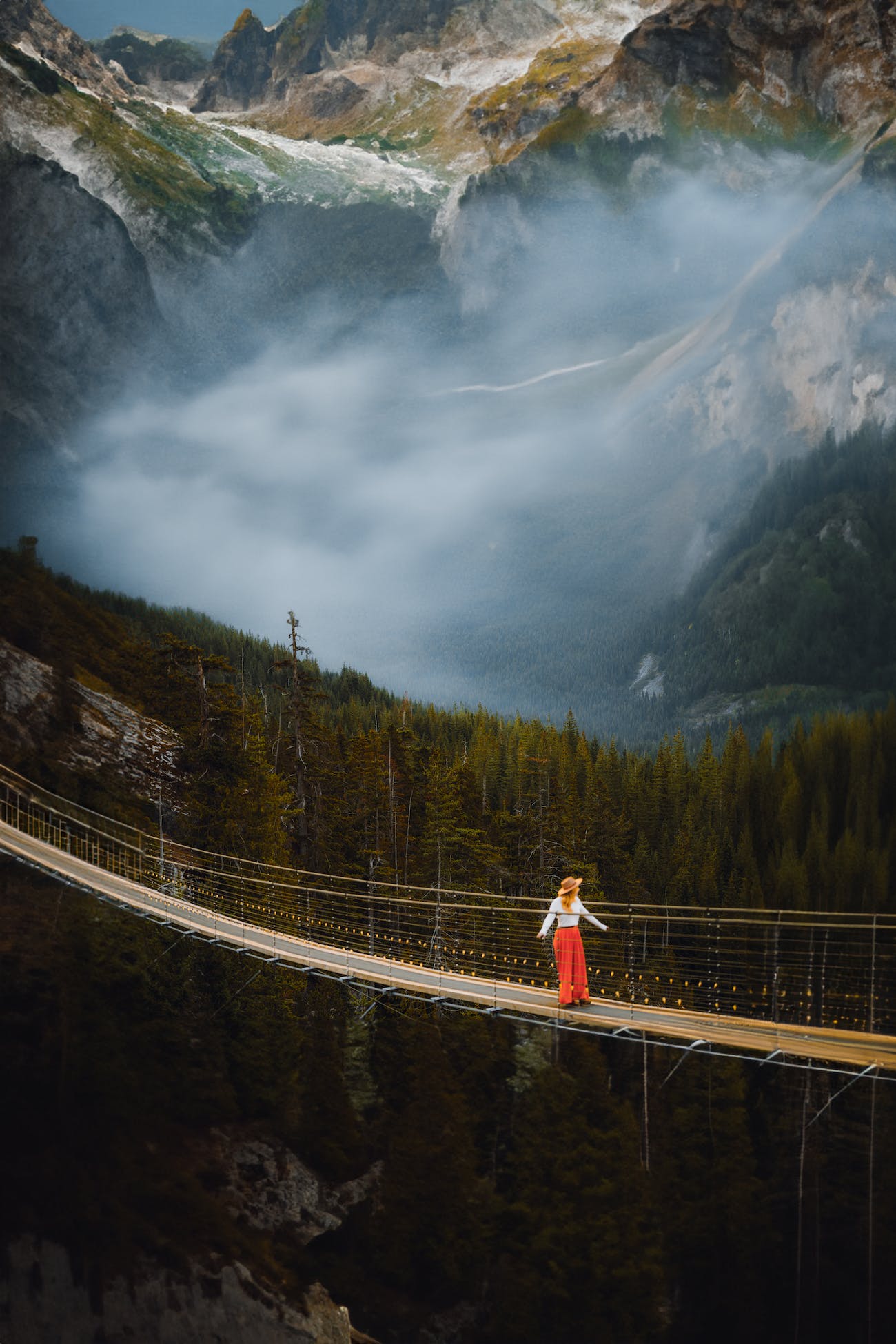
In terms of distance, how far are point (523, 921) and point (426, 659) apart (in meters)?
135

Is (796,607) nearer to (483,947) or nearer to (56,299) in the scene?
(56,299)

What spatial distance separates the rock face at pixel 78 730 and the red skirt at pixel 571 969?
68.6ft

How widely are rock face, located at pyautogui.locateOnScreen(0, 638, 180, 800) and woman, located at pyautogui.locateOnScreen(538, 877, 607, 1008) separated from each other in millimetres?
20921

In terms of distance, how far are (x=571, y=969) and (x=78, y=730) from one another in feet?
82.2

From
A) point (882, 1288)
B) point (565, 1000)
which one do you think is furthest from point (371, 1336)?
point (882, 1288)

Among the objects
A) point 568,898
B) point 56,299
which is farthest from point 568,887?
point 56,299

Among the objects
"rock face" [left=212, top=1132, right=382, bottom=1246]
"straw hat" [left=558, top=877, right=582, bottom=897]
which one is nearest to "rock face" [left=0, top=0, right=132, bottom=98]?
"rock face" [left=212, top=1132, right=382, bottom=1246]

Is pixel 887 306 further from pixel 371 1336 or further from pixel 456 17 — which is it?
pixel 371 1336

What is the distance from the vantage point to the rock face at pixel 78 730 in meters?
34.3

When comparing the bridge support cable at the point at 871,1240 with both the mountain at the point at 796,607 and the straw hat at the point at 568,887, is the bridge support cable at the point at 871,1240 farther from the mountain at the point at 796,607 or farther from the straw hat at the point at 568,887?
the mountain at the point at 796,607

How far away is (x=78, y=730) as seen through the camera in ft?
118

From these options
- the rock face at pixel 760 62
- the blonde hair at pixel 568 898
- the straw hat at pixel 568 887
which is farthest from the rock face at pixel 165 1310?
the rock face at pixel 760 62

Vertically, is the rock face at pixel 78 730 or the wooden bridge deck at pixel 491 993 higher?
the rock face at pixel 78 730

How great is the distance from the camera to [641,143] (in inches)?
7726
